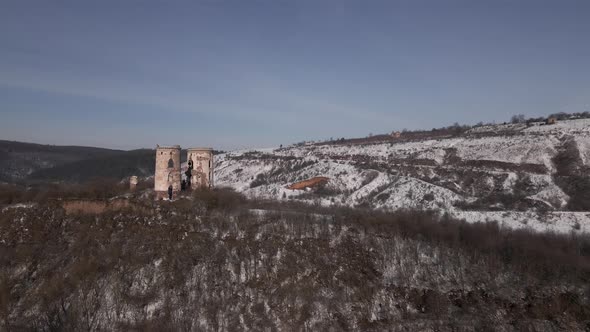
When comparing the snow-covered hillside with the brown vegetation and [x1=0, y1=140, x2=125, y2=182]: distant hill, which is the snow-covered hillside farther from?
[x1=0, y1=140, x2=125, y2=182]: distant hill

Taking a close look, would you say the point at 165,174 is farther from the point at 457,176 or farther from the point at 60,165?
the point at 60,165

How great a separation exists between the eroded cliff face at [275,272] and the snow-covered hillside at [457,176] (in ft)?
19.4

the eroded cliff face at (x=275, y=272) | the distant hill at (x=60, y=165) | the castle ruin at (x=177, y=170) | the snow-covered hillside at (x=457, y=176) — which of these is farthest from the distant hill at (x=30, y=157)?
the eroded cliff face at (x=275, y=272)

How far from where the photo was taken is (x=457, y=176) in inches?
1331

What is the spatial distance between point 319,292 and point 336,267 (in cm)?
163

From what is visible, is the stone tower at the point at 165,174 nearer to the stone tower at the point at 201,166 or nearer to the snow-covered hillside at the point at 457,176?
the stone tower at the point at 201,166

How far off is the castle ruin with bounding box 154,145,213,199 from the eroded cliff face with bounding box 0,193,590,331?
9.71 ft

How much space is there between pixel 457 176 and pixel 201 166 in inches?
821

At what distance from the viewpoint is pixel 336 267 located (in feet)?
57.2

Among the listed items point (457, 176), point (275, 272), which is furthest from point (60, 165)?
point (275, 272)

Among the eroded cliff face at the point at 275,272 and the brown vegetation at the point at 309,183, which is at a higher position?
the brown vegetation at the point at 309,183

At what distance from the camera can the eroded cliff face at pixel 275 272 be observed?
590 inches

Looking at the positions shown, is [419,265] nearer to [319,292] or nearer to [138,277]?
[319,292]

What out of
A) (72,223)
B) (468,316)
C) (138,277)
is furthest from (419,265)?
(72,223)
